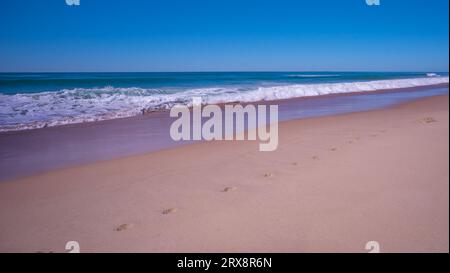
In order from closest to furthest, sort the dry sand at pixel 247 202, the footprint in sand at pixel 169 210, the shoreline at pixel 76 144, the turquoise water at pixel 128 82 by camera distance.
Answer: the dry sand at pixel 247 202 → the footprint in sand at pixel 169 210 → the shoreline at pixel 76 144 → the turquoise water at pixel 128 82

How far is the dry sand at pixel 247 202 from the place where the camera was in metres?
2.72

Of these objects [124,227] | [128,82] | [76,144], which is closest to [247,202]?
[124,227]

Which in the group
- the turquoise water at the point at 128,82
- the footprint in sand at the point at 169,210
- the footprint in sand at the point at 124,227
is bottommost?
the footprint in sand at the point at 124,227

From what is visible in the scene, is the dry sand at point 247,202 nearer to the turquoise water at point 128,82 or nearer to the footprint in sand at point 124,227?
the footprint in sand at point 124,227

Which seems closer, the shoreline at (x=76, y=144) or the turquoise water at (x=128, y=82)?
the shoreline at (x=76, y=144)

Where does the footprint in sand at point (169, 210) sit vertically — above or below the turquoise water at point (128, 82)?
below

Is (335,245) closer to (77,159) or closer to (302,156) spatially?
(302,156)

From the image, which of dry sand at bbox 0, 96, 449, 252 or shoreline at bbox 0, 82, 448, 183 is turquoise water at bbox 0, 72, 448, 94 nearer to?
shoreline at bbox 0, 82, 448, 183

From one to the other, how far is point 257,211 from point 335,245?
86 cm

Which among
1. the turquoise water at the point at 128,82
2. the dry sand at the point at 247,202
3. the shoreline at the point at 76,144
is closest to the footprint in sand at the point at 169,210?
the dry sand at the point at 247,202

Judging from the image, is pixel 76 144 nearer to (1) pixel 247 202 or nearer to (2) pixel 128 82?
(1) pixel 247 202

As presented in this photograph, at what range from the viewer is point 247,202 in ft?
11.2

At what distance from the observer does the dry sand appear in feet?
8.93

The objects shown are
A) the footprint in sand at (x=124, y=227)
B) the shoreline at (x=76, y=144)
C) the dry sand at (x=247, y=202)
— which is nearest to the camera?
the dry sand at (x=247, y=202)
